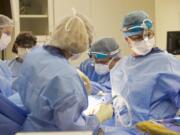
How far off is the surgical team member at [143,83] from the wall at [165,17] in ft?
10.3

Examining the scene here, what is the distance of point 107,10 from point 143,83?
6.84 ft

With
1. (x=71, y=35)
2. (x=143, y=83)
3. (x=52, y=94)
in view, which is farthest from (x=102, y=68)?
(x=52, y=94)

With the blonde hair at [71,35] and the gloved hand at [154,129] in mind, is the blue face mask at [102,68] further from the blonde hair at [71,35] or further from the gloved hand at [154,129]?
the gloved hand at [154,129]

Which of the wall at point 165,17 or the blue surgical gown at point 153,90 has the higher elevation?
the wall at point 165,17

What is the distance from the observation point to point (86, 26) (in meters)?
1.63

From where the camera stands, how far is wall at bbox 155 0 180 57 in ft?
17.0

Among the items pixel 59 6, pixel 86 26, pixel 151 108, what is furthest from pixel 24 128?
pixel 59 6

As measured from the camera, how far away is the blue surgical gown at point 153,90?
189cm

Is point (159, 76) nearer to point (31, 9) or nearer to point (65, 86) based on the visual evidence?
point (65, 86)

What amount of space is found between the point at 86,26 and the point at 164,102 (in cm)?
64

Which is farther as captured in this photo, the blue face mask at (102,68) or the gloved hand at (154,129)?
the blue face mask at (102,68)

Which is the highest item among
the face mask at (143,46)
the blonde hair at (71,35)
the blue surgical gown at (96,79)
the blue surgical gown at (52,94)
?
the blonde hair at (71,35)

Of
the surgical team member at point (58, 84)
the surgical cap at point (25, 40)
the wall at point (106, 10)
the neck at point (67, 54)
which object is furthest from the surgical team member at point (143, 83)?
the wall at point (106, 10)

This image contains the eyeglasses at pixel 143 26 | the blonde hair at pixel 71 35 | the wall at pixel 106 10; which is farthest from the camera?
the wall at pixel 106 10
